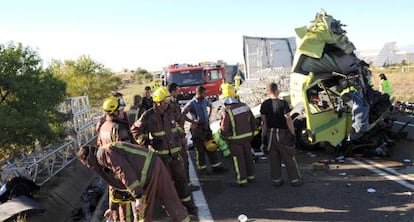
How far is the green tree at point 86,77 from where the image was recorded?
72.3ft

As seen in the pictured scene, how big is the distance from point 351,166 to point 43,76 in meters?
6.37

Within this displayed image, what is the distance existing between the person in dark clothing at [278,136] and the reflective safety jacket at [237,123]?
300 mm

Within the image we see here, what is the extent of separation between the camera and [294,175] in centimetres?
625

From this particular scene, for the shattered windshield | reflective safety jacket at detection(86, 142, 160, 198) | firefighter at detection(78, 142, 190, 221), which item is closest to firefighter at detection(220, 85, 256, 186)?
firefighter at detection(78, 142, 190, 221)

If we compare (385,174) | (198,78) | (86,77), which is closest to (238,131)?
(385,174)

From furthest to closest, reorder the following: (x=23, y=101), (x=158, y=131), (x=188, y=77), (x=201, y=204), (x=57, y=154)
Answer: (x=188, y=77) < (x=57, y=154) < (x=23, y=101) < (x=201, y=204) < (x=158, y=131)

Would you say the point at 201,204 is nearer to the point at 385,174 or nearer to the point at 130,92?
the point at 385,174

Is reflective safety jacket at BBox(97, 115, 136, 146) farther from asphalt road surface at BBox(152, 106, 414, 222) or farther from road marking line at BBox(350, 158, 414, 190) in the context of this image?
road marking line at BBox(350, 158, 414, 190)

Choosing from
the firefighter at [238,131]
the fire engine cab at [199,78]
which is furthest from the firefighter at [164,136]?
the fire engine cab at [199,78]

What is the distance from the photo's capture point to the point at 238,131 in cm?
637

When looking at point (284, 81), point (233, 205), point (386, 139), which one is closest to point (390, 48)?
point (284, 81)

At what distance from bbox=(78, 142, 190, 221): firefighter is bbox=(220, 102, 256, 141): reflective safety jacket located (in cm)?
249

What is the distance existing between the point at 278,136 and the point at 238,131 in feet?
2.15

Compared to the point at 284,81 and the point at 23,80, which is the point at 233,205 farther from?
the point at 284,81
